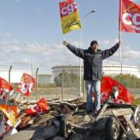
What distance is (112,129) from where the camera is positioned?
848 cm

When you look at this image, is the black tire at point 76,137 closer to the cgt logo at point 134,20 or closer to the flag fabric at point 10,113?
the flag fabric at point 10,113

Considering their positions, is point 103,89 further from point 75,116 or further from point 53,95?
point 53,95

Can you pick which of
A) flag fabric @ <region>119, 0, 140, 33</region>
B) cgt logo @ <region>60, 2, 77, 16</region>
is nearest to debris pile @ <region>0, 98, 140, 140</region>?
flag fabric @ <region>119, 0, 140, 33</region>

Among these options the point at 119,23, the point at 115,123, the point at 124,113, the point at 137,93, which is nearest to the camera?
the point at 115,123

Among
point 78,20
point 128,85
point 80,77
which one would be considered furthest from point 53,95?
point 78,20

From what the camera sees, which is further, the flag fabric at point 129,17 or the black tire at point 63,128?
the flag fabric at point 129,17

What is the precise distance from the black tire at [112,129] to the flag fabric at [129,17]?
4.12m

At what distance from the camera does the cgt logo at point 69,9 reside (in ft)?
43.4

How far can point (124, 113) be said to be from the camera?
9.35 m

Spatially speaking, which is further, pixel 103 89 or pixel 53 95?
pixel 53 95

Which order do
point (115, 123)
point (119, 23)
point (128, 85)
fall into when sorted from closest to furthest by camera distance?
point (115, 123)
point (119, 23)
point (128, 85)

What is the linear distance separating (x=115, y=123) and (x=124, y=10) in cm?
484

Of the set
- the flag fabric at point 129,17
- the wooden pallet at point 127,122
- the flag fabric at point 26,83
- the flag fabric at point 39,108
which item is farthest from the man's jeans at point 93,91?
the flag fabric at point 26,83

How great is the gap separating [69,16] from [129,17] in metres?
2.01
